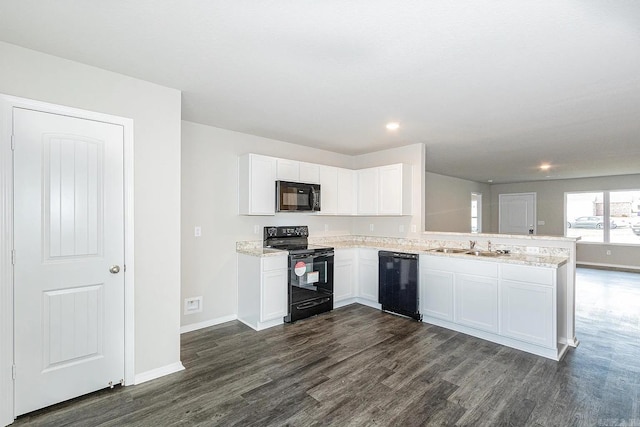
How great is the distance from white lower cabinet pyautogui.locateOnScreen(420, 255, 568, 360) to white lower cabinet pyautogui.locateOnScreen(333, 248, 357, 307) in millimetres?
1110

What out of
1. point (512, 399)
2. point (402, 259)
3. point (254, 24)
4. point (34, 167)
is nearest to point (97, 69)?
point (34, 167)

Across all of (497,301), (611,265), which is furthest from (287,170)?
(611,265)

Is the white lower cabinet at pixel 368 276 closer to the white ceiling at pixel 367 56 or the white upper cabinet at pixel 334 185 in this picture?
the white upper cabinet at pixel 334 185

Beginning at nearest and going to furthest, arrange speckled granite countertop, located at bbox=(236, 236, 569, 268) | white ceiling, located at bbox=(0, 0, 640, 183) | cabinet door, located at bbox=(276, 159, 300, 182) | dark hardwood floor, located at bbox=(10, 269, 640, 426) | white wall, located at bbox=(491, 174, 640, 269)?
white ceiling, located at bbox=(0, 0, 640, 183), dark hardwood floor, located at bbox=(10, 269, 640, 426), speckled granite countertop, located at bbox=(236, 236, 569, 268), cabinet door, located at bbox=(276, 159, 300, 182), white wall, located at bbox=(491, 174, 640, 269)

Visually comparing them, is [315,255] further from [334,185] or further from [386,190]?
[386,190]

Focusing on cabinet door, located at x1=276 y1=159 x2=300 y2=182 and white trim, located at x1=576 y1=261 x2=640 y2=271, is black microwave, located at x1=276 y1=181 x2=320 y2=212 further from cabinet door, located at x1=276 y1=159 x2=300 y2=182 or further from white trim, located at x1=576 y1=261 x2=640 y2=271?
white trim, located at x1=576 y1=261 x2=640 y2=271

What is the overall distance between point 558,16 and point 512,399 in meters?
2.61

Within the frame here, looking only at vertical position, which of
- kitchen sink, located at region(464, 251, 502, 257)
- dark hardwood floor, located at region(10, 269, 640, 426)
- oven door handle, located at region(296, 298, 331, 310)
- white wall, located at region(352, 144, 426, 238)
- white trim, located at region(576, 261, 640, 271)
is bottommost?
dark hardwood floor, located at region(10, 269, 640, 426)

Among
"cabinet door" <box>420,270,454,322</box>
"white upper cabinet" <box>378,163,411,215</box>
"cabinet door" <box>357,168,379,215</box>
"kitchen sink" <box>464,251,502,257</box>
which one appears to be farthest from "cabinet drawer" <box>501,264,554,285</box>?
"cabinet door" <box>357,168,379,215</box>

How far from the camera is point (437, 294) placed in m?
3.86

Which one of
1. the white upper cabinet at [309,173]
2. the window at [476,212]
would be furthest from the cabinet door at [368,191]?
the window at [476,212]

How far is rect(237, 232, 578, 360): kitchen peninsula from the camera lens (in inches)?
119

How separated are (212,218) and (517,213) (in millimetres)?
9498

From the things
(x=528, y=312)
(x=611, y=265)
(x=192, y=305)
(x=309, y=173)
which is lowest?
(x=611, y=265)
